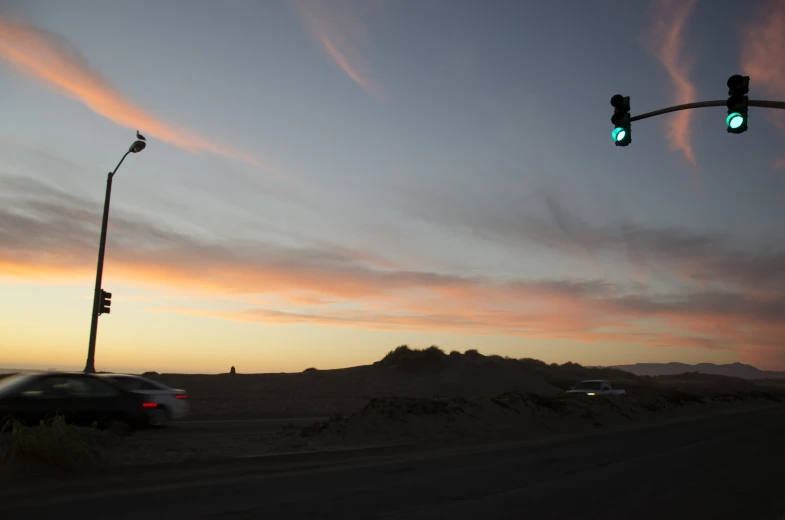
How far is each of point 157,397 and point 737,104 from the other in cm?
1450

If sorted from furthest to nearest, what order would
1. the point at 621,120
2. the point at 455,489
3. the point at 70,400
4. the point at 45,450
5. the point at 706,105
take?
the point at 70,400, the point at 621,120, the point at 706,105, the point at 45,450, the point at 455,489

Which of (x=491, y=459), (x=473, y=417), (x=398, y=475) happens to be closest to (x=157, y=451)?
(x=398, y=475)

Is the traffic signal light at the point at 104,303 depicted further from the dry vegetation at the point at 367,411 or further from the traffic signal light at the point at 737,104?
the traffic signal light at the point at 737,104

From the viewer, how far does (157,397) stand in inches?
611

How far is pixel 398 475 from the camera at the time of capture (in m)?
10.8

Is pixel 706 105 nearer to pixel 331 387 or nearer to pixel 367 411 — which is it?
pixel 367 411

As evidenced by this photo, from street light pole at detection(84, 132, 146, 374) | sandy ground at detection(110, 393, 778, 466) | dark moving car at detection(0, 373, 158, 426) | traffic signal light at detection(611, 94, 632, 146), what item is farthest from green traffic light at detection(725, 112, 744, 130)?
street light pole at detection(84, 132, 146, 374)

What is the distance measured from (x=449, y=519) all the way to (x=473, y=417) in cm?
1247

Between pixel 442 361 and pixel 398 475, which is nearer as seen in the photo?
pixel 398 475

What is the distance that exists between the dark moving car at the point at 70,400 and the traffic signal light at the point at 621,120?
12407 millimetres

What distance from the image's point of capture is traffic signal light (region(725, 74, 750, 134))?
11.0 metres

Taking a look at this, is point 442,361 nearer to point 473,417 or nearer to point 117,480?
point 473,417

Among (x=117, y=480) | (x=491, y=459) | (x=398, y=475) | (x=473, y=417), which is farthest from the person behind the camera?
(x=473, y=417)

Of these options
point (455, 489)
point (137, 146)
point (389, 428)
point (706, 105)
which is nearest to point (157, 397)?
point (389, 428)
